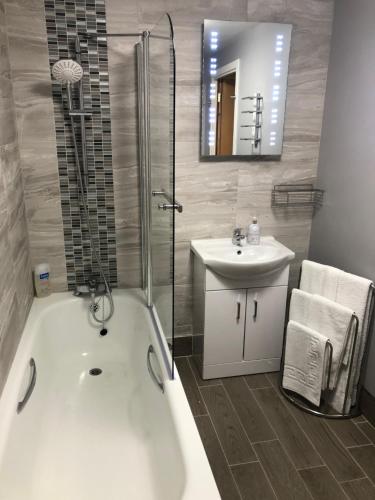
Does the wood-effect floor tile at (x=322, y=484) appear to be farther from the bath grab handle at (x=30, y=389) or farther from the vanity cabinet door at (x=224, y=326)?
the bath grab handle at (x=30, y=389)

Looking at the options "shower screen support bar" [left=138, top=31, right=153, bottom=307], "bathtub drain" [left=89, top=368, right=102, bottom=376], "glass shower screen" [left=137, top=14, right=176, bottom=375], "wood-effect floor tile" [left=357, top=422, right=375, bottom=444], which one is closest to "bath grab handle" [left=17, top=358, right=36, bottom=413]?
"bathtub drain" [left=89, top=368, right=102, bottom=376]

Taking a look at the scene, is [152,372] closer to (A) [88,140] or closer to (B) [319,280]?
(B) [319,280]

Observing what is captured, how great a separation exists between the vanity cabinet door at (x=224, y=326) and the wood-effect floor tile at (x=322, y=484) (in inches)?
31.6

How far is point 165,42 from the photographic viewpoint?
5.37ft

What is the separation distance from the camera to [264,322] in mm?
2533

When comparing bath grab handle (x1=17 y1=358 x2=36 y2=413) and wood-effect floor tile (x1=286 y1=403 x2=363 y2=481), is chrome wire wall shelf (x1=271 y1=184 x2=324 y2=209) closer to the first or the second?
wood-effect floor tile (x1=286 y1=403 x2=363 y2=481)

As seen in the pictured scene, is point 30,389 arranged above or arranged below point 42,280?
below

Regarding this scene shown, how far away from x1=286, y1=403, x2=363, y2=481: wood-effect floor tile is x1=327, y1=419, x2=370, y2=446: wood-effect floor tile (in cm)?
3

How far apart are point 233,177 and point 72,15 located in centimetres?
127

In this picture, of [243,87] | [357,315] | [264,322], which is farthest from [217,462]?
[243,87]

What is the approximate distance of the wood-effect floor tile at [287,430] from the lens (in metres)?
1.97

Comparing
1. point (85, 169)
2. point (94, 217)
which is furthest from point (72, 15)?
point (94, 217)

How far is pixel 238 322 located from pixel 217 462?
2.65 feet

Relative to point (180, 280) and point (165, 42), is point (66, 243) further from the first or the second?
point (165, 42)
